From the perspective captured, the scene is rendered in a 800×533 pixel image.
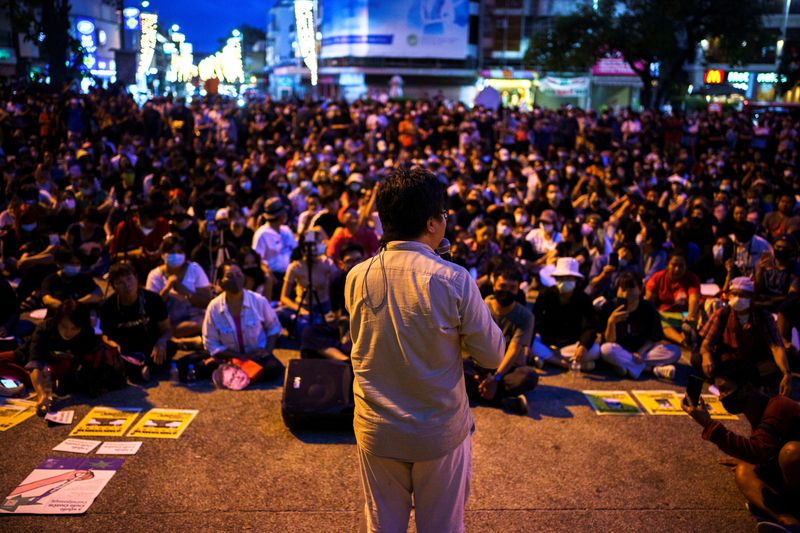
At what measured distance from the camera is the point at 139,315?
22.6ft

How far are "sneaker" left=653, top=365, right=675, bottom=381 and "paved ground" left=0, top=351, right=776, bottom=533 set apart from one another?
102 cm

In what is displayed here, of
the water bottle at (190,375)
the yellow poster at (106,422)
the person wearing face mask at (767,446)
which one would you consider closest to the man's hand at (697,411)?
the person wearing face mask at (767,446)

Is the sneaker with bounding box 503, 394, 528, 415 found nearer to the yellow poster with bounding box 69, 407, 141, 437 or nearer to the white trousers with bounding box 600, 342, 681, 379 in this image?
the white trousers with bounding box 600, 342, 681, 379

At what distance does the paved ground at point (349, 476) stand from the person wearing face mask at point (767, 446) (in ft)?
0.68

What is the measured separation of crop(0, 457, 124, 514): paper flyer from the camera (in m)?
4.45

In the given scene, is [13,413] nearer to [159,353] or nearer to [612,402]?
[159,353]

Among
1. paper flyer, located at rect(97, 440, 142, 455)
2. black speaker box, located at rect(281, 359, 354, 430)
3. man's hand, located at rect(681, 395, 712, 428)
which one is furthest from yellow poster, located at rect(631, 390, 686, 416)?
paper flyer, located at rect(97, 440, 142, 455)

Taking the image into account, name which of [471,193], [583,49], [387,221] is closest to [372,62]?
[583,49]

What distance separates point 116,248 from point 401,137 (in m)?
14.8

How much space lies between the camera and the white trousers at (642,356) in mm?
7043

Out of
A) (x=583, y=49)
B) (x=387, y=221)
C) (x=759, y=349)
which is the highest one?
(x=583, y=49)

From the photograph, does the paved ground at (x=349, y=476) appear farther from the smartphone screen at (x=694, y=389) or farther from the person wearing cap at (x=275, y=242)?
the person wearing cap at (x=275, y=242)

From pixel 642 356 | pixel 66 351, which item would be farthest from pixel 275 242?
pixel 642 356

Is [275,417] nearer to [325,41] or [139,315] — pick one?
[139,315]
